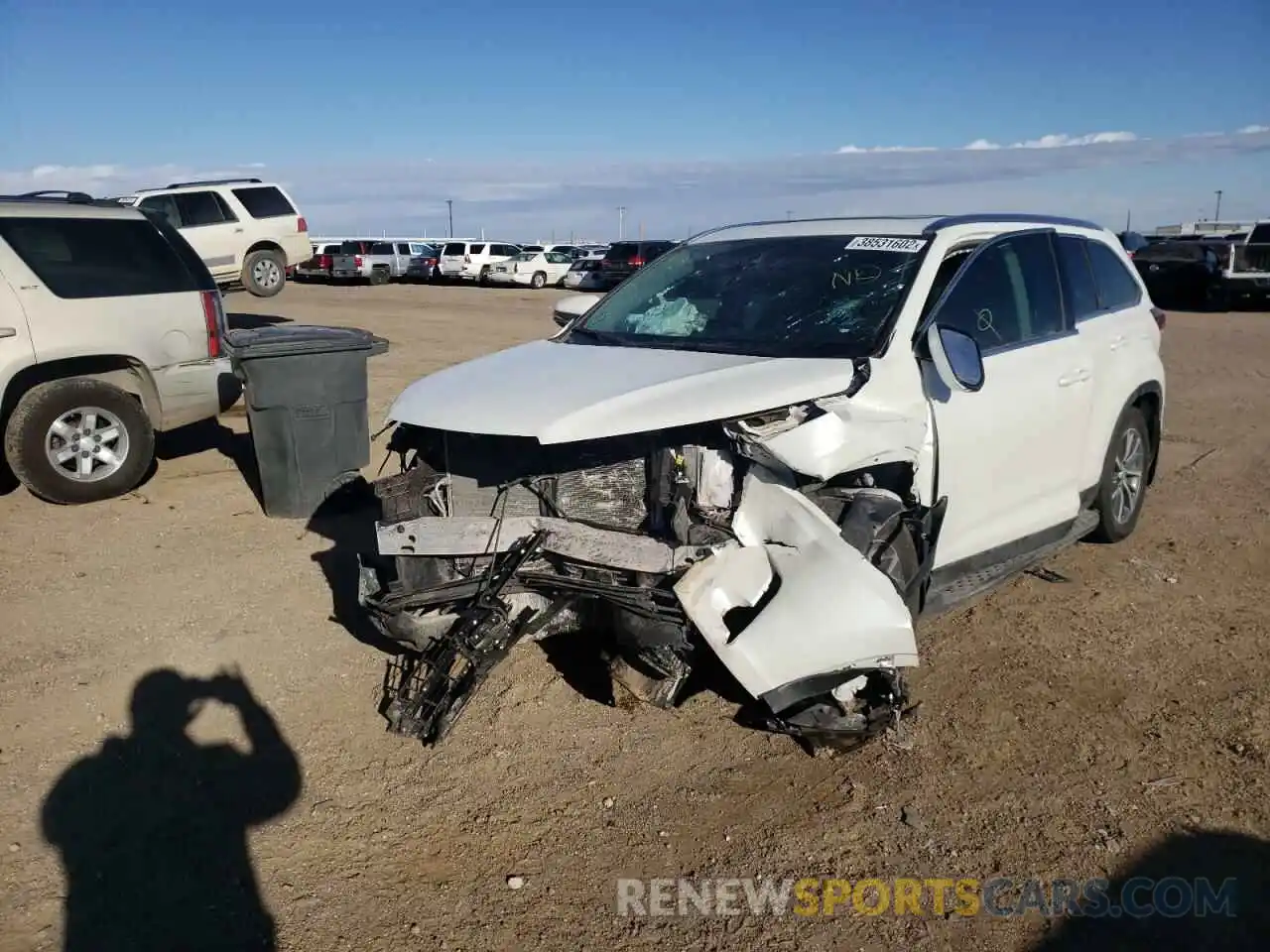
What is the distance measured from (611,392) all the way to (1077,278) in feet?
9.62

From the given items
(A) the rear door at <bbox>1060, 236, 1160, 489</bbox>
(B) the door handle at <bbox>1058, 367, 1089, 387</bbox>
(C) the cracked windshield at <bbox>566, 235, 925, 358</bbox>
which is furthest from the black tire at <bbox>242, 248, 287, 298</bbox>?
(B) the door handle at <bbox>1058, 367, 1089, 387</bbox>

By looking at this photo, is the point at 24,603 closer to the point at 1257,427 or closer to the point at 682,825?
the point at 682,825

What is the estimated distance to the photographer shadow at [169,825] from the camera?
9.66 feet

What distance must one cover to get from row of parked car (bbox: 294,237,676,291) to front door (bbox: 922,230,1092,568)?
89.6 ft

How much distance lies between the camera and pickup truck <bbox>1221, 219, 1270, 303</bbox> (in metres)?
21.3

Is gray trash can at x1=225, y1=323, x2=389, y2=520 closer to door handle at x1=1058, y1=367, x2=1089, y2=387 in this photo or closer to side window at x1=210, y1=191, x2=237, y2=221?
door handle at x1=1058, y1=367, x2=1089, y2=387

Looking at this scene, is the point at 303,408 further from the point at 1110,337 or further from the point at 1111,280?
the point at 1111,280

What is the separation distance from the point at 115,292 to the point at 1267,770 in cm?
711

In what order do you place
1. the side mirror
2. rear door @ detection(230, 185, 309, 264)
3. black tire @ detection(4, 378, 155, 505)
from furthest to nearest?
rear door @ detection(230, 185, 309, 264) → black tire @ detection(4, 378, 155, 505) → the side mirror

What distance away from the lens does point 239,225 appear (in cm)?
1798

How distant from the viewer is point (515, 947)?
2.86 metres

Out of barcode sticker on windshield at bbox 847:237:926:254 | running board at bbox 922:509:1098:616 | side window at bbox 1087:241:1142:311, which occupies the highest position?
barcode sticker on windshield at bbox 847:237:926:254

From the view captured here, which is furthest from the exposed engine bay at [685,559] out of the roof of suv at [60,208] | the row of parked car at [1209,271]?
the row of parked car at [1209,271]

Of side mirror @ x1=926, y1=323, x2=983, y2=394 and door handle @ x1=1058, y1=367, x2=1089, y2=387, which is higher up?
side mirror @ x1=926, y1=323, x2=983, y2=394
